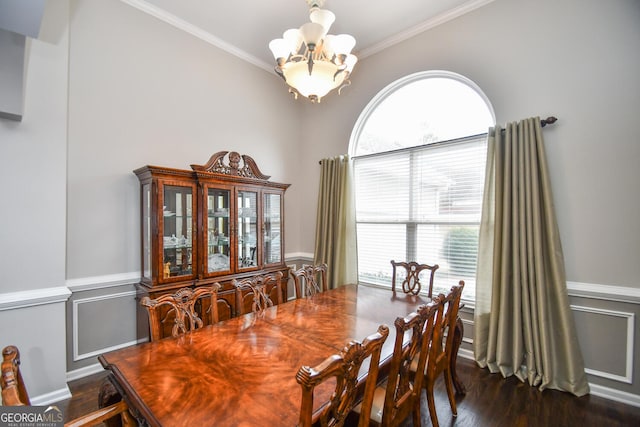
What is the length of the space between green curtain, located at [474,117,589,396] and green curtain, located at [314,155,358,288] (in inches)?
60.9

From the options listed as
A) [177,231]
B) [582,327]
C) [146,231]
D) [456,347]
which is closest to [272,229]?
[177,231]

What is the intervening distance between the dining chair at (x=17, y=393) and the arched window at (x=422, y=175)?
291 cm

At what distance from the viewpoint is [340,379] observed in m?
0.97

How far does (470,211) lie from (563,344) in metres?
1.32

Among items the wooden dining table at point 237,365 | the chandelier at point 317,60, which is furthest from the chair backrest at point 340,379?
the chandelier at point 317,60

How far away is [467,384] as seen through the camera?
2443mm

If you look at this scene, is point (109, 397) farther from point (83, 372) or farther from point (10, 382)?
point (83, 372)

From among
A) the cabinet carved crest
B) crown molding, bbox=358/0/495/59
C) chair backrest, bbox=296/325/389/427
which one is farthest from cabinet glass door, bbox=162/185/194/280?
crown molding, bbox=358/0/495/59

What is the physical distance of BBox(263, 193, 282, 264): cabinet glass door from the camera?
141 inches

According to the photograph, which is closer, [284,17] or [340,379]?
[340,379]

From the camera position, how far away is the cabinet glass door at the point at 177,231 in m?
2.70

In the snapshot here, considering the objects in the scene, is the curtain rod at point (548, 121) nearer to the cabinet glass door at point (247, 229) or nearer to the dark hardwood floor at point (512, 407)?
the dark hardwood floor at point (512, 407)

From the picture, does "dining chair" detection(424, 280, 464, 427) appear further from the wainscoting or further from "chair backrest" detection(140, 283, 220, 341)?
"chair backrest" detection(140, 283, 220, 341)

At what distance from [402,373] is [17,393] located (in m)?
1.46
